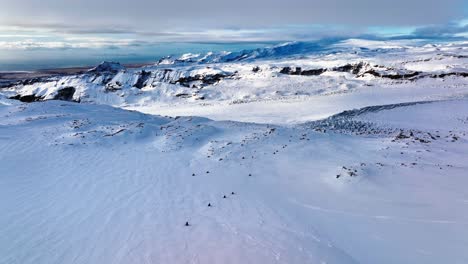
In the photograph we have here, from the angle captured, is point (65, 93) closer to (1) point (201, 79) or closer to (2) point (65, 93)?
(2) point (65, 93)

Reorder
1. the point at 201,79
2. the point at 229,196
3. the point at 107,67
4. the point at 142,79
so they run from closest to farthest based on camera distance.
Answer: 1. the point at 229,196
2. the point at 201,79
3. the point at 142,79
4. the point at 107,67

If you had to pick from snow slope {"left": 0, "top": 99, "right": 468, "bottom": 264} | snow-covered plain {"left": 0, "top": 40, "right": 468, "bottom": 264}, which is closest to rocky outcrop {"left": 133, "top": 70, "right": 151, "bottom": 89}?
snow-covered plain {"left": 0, "top": 40, "right": 468, "bottom": 264}

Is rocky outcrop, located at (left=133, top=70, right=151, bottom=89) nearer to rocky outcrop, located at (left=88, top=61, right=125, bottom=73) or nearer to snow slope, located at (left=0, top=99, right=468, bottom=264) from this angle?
rocky outcrop, located at (left=88, top=61, right=125, bottom=73)

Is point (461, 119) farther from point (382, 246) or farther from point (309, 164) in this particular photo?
point (382, 246)

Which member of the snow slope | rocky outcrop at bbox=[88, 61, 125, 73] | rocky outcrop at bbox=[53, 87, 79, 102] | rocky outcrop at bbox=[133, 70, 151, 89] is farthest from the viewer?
rocky outcrop at bbox=[88, 61, 125, 73]

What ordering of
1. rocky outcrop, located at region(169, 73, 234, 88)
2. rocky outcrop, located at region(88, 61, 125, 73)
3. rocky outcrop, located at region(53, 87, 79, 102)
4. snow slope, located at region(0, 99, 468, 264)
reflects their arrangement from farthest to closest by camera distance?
rocky outcrop, located at region(88, 61, 125, 73) → rocky outcrop, located at region(169, 73, 234, 88) → rocky outcrop, located at region(53, 87, 79, 102) → snow slope, located at region(0, 99, 468, 264)

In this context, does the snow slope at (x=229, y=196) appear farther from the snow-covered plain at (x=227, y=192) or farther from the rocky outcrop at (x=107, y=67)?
the rocky outcrop at (x=107, y=67)

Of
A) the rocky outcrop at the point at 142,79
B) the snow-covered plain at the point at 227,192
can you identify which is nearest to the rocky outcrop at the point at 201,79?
the rocky outcrop at the point at 142,79

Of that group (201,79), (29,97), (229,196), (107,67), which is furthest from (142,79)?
(229,196)
